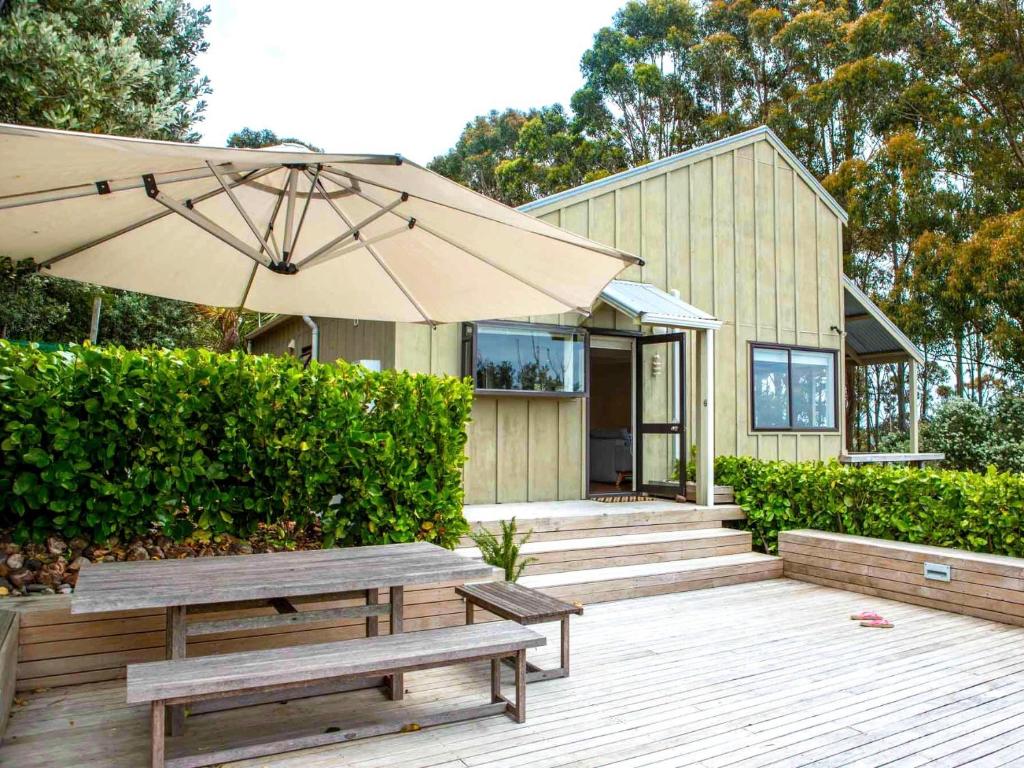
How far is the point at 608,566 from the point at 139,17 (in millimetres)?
7937

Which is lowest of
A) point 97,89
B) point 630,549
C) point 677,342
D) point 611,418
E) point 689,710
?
point 689,710

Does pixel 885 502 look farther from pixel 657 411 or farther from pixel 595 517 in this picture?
pixel 657 411

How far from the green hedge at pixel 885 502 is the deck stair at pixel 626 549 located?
0.39 meters

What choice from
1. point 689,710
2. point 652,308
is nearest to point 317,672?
point 689,710

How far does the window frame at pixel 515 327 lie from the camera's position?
7.42 meters

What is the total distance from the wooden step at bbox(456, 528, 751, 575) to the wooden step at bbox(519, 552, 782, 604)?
6 cm

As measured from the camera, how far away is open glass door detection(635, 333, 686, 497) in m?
8.51

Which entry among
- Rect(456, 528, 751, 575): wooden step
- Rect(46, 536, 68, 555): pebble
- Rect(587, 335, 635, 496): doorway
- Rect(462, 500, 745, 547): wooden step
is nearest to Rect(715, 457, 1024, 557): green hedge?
Rect(462, 500, 745, 547): wooden step

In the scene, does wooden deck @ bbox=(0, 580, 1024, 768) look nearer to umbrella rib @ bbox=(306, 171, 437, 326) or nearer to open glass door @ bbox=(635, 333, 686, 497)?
umbrella rib @ bbox=(306, 171, 437, 326)

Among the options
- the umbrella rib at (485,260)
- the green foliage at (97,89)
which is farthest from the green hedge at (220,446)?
the umbrella rib at (485,260)

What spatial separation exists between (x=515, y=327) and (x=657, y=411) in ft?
7.02

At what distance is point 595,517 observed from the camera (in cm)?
683

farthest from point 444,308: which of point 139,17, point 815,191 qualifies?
point 815,191

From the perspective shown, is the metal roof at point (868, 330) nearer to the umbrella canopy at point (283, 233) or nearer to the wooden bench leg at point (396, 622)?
the umbrella canopy at point (283, 233)
